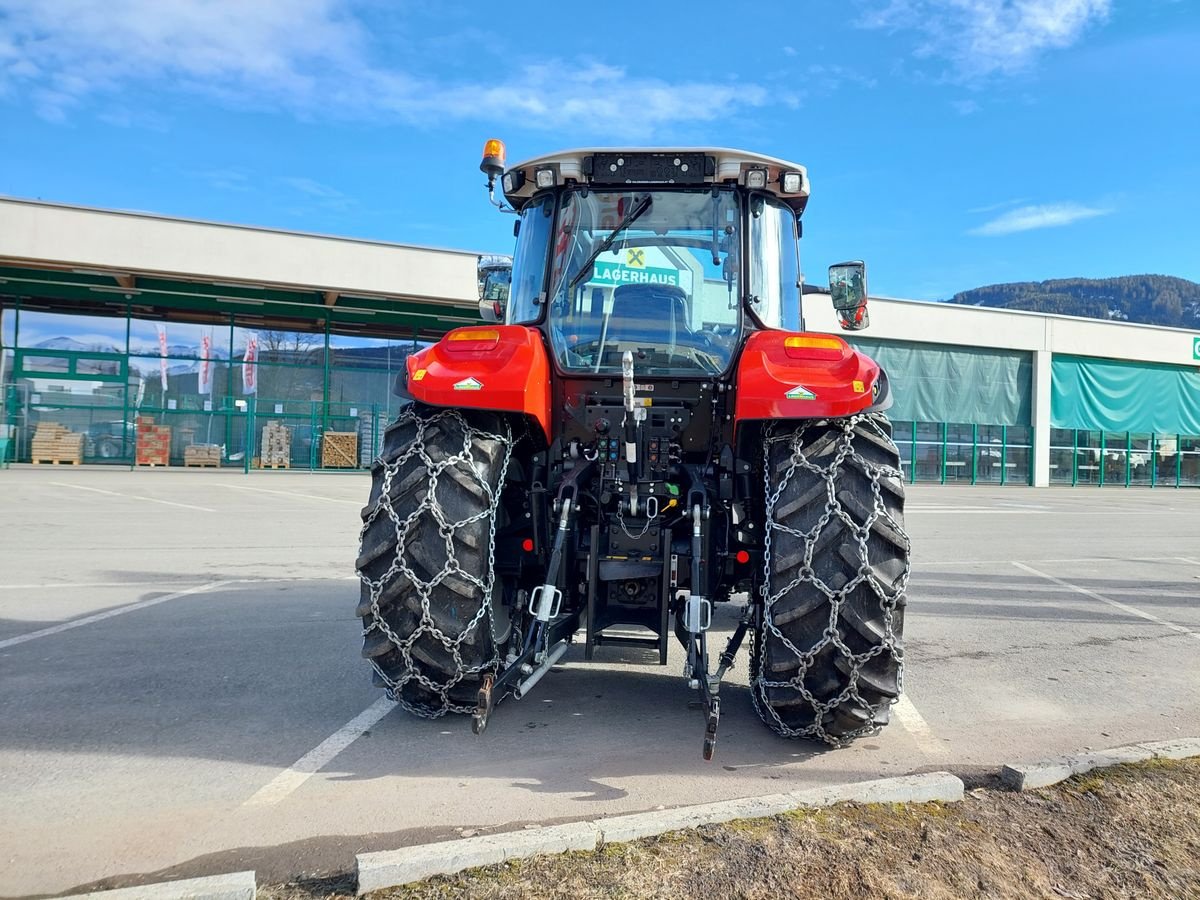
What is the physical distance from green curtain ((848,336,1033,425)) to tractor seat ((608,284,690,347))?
27665mm

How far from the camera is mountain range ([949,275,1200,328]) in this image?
102919 mm

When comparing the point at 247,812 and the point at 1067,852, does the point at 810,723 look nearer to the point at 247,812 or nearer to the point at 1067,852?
the point at 1067,852

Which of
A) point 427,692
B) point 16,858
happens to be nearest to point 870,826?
point 427,692

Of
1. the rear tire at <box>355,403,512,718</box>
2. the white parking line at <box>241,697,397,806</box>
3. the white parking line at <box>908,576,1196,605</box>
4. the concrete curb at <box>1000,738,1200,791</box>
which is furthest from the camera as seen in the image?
the white parking line at <box>908,576,1196,605</box>

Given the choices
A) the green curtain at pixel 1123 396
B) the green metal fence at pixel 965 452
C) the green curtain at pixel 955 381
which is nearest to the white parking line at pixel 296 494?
the green curtain at pixel 955 381

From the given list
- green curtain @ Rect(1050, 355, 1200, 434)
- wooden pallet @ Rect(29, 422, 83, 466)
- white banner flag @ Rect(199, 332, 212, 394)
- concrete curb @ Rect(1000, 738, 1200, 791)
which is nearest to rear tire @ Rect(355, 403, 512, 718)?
concrete curb @ Rect(1000, 738, 1200, 791)

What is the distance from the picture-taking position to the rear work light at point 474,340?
411cm

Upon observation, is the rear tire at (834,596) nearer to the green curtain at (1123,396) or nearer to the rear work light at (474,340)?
the rear work light at (474,340)

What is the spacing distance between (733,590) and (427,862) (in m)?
2.24

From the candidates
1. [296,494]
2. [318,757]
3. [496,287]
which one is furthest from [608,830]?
[296,494]

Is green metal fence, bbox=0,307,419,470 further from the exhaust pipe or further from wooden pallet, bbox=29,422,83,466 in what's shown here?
the exhaust pipe

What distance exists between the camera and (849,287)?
191 inches

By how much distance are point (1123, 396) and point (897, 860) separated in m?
38.9

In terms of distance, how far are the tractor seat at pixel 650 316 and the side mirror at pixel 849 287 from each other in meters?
0.93
